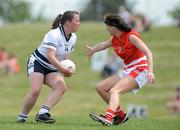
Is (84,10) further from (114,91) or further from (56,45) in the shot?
(114,91)

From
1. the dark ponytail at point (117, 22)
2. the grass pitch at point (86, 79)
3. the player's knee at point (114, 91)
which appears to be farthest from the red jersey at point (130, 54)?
the grass pitch at point (86, 79)

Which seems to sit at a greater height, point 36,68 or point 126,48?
point 126,48

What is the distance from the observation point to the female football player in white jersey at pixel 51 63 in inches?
496

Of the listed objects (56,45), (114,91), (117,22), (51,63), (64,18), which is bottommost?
(114,91)

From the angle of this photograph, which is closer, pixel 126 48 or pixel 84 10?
pixel 126 48

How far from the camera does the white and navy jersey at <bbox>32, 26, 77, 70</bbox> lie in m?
12.5

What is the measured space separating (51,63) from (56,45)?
336mm

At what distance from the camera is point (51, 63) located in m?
12.5

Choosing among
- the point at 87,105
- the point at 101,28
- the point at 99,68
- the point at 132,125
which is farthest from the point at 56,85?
the point at 101,28

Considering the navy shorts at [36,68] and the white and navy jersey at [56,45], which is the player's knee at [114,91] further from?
the navy shorts at [36,68]

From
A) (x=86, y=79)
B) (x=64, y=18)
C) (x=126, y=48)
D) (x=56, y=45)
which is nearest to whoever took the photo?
(x=56, y=45)

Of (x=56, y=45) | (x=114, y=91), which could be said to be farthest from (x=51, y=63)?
(x=114, y=91)

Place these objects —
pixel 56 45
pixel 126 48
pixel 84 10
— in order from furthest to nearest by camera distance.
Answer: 1. pixel 84 10
2. pixel 126 48
3. pixel 56 45

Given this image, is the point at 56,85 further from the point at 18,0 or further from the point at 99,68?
the point at 18,0
